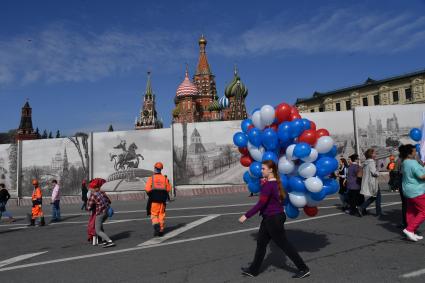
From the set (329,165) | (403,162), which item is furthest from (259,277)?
(403,162)

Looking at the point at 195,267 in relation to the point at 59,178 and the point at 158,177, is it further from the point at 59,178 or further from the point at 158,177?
the point at 59,178

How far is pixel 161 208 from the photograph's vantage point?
8.86 meters

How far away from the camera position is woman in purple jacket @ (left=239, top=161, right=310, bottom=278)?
5000 mm

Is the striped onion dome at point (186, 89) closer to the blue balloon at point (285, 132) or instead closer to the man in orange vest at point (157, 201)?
the man in orange vest at point (157, 201)

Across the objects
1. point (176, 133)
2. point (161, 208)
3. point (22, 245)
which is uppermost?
point (176, 133)

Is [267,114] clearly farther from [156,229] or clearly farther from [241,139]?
[156,229]

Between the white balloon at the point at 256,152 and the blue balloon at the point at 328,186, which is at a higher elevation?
the white balloon at the point at 256,152

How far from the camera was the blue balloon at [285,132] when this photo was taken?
6000 mm

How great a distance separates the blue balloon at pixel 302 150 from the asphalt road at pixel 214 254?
1.66 meters

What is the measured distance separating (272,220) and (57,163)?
79.4 ft

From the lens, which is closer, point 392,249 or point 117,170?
point 392,249

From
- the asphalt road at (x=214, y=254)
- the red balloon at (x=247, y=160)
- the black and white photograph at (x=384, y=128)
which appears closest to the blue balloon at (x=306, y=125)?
the red balloon at (x=247, y=160)

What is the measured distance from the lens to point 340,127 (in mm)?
23984

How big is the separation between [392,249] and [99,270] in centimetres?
487
